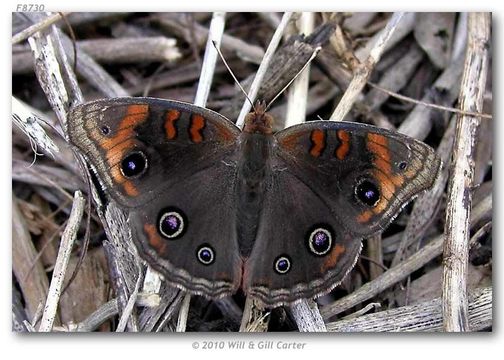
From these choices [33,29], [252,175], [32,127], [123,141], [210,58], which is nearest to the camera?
[123,141]

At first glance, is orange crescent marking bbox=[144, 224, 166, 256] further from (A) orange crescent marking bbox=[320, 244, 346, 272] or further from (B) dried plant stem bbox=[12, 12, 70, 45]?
(B) dried plant stem bbox=[12, 12, 70, 45]

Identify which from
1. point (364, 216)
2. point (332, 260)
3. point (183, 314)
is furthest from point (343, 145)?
point (183, 314)

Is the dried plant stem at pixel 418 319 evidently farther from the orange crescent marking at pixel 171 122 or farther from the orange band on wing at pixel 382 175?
the orange crescent marking at pixel 171 122

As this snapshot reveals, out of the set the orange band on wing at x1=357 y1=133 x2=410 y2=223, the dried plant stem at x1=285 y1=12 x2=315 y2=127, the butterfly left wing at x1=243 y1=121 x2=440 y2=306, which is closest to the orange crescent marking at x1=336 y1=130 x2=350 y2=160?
the butterfly left wing at x1=243 y1=121 x2=440 y2=306

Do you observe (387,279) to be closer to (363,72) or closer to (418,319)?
(418,319)
